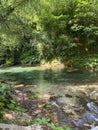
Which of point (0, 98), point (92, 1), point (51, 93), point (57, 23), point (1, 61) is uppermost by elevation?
point (92, 1)

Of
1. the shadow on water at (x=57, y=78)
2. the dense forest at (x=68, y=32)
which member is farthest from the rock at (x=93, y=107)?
the dense forest at (x=68, y=32)

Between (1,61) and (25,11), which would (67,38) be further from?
(1,61)

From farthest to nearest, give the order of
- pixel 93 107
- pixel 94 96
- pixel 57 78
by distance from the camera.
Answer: pixel 57 78, pixel 94 96, pixel 93 107

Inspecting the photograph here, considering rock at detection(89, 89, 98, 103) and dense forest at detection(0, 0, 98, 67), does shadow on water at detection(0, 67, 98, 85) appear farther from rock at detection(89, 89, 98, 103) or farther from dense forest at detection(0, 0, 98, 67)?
dense forest at detection(0, 0, 98, 67)

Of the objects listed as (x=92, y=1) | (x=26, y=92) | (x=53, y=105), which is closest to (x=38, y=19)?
(x=92, y=1)

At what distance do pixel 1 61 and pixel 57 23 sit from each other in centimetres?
1053

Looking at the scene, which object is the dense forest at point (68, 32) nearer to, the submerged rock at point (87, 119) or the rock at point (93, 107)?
the rock at point (93, 107)

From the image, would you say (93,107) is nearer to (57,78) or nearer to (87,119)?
(87,119)

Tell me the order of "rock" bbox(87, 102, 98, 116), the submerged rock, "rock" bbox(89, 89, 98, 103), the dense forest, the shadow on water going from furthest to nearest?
the dense forest → the shadow on water → "rock" bbox(89, 89, 98, 103) → "rock" bbox(87, 102, 98, 116) → the submerged rock

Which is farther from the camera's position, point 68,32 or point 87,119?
point 68,32

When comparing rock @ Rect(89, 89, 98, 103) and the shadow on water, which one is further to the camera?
the shadow on water

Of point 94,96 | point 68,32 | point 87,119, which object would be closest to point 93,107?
point 87,119

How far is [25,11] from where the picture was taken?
9320 millimetres

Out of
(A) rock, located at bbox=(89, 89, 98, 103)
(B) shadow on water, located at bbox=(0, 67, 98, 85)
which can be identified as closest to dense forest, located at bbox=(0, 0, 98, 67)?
(B) shadow on water, located at bbox=(0, 67, 98, 85)
